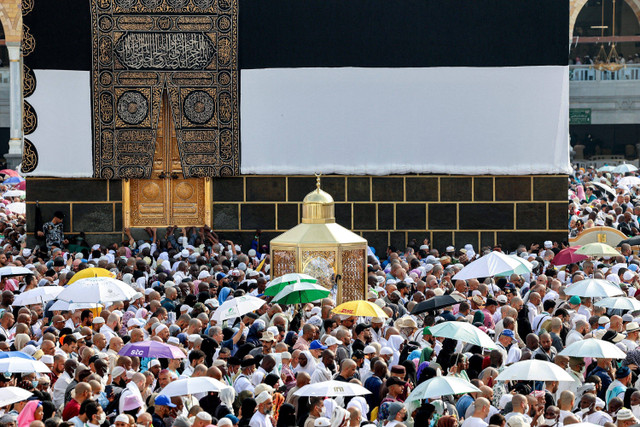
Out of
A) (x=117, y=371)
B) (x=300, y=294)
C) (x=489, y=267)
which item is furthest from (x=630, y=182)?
(x=117, y=371)

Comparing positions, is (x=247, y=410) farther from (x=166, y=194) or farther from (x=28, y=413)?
(x=166, y=194)

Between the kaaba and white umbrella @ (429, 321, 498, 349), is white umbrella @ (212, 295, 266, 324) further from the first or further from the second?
the kaaba

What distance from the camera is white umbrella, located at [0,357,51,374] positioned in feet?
26.0

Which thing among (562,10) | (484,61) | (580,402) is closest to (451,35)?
(484,61)

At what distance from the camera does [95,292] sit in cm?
1088

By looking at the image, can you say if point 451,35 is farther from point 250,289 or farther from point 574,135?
point 574,135

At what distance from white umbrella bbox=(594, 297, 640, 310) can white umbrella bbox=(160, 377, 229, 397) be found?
454cm

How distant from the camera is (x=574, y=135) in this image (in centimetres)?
4341

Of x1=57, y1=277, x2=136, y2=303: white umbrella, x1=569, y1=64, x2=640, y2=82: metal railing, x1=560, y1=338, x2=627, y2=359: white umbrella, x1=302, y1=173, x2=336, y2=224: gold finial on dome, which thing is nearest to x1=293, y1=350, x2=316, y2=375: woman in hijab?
x1=560, y1=338, x2=627, y2=359: white umbrella

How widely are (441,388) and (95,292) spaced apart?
4.40 metres

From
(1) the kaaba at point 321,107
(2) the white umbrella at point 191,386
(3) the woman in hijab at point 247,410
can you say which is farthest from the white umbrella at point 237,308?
(1) the kaaba at point 321,107

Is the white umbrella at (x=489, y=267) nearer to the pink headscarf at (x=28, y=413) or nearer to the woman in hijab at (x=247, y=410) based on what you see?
the woman in hijab at (x=247, y=410)

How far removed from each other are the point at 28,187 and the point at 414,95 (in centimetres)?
637

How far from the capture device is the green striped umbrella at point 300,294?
11250 mm
